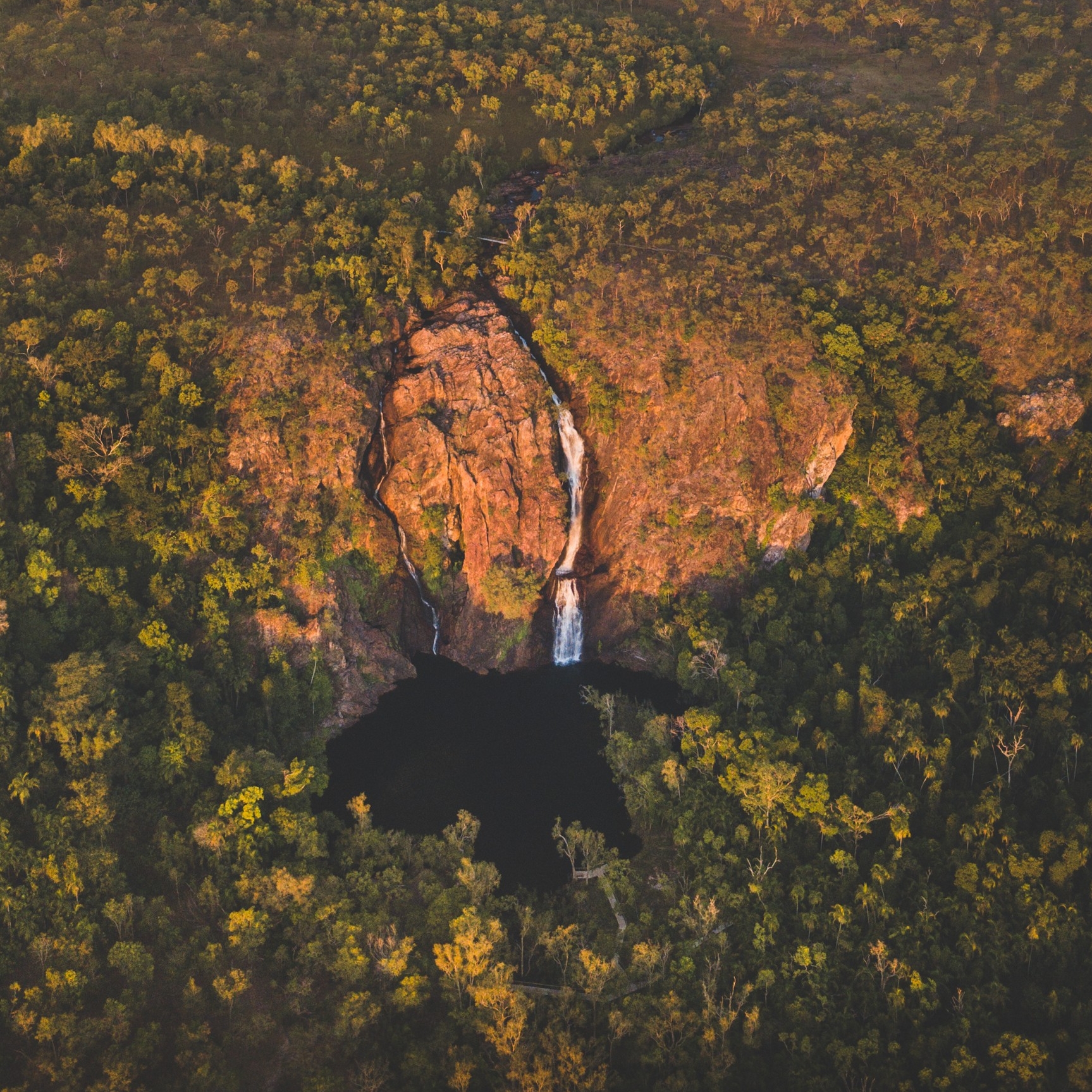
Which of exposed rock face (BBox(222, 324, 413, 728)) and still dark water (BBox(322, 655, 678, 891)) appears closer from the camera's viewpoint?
still dark water (BBox(322, 655, 678, 891))

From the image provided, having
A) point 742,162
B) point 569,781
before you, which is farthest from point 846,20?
point 569,781

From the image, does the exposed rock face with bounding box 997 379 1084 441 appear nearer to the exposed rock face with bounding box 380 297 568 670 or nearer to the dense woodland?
the dense woodland

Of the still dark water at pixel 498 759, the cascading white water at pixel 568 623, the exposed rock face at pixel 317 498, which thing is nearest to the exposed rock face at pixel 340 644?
the exposed rock face at pixel 317 498

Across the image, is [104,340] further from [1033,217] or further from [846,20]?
[846,20]

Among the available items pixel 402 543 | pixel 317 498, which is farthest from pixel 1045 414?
pixel 317 498

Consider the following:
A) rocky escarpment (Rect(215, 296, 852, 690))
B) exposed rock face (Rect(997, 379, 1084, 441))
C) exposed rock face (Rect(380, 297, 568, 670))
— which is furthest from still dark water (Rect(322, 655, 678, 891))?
exposed rock face (Rect(997, 379, 1084, 441))

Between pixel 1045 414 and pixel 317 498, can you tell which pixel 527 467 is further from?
pixel 1045 414
